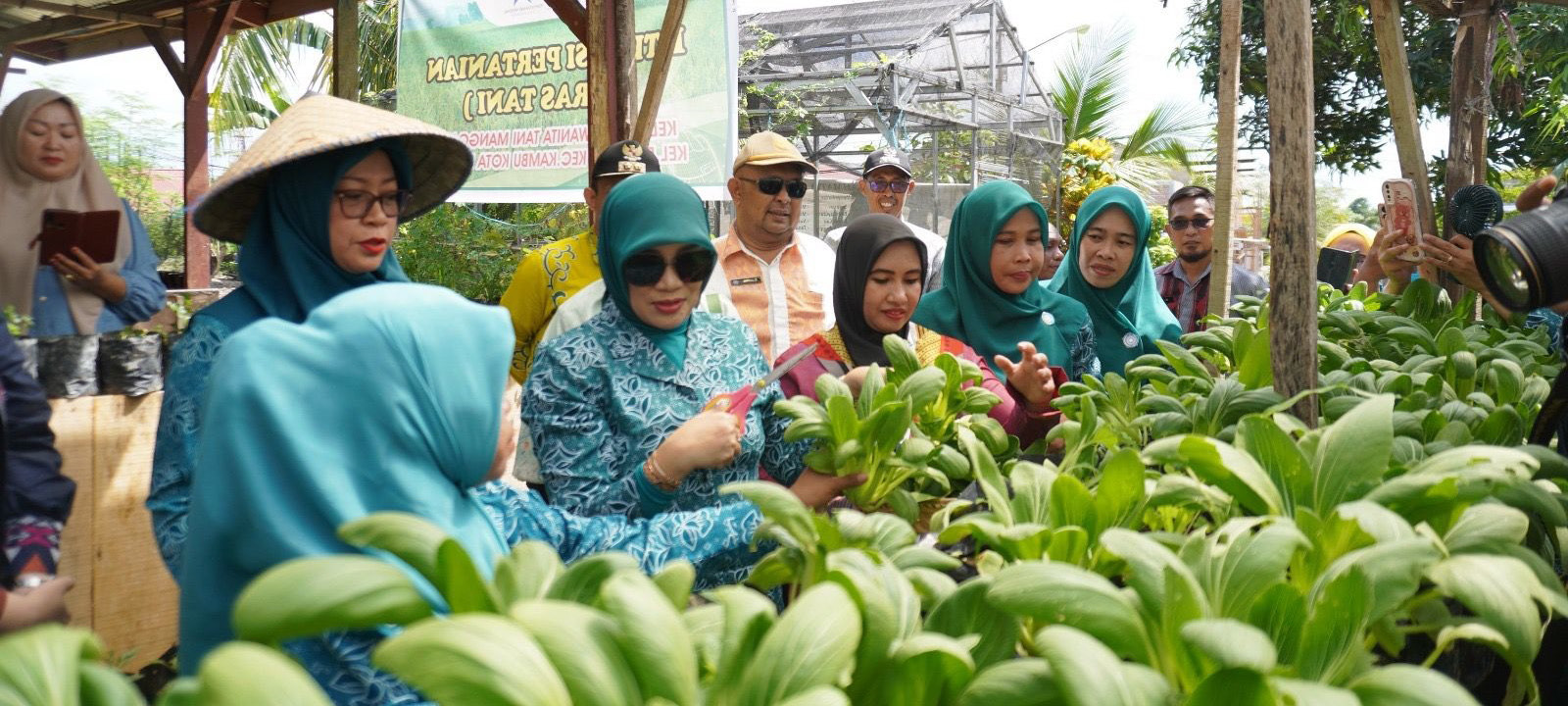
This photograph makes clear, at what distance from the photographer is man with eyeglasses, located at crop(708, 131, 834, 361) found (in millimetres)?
3893

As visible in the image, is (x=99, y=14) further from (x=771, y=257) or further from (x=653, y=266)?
(x=653, y=266)

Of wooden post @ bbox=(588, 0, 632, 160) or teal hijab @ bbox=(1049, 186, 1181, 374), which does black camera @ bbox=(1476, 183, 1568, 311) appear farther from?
wooden post @ bbox=(588, 0, 632, 160)

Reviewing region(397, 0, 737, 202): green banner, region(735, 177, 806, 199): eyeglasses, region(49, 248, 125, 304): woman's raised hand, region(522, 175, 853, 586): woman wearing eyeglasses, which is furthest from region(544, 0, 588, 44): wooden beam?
region(522, 175, 853, 586): woman wearing eyeglasses

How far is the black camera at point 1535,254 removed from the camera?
163 cm

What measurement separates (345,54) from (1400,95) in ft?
18.8

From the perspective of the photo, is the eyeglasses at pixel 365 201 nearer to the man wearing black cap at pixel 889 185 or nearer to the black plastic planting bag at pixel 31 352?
the black plastic planting bag at pixel 31 352

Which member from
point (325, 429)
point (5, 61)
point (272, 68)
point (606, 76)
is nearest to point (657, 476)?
point (325, 429)

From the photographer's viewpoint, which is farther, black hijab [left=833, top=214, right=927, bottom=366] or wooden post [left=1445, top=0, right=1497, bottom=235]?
wooden post [left=1445, top=0, right=1497, bottom=235]

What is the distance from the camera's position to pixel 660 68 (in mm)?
4484

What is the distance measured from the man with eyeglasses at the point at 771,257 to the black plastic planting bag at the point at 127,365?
1.84 meters

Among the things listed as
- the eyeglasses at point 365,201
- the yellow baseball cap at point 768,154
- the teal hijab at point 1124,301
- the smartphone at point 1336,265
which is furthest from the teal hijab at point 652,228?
the smartphone at point 1336,265

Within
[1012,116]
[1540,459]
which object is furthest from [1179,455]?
[1012,116]

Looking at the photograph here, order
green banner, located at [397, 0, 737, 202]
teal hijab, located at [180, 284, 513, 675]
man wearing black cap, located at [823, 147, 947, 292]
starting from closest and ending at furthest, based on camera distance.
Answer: teal hijab, located at [180, 284, 513, 675] < man wearing black cap, located at [823, 147, 947, 292] < green banner, located at [397, 0, 737, 202]

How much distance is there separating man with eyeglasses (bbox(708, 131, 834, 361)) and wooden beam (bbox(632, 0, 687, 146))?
0.66 metres
